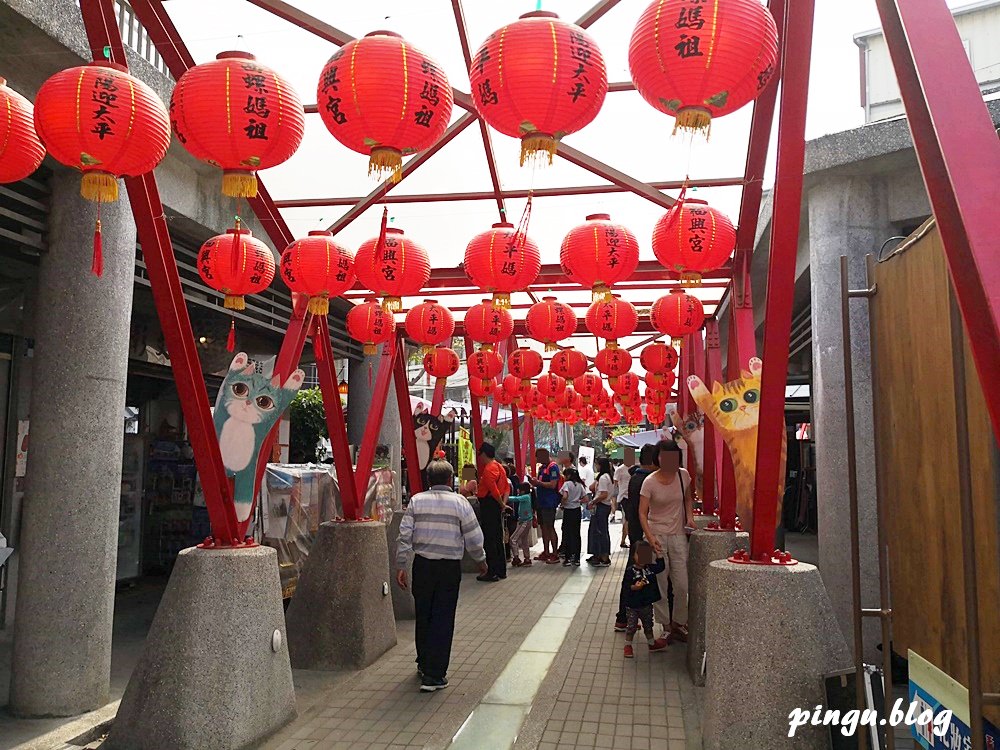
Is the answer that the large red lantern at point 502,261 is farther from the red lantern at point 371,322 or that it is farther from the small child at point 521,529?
the small child at point 521,529

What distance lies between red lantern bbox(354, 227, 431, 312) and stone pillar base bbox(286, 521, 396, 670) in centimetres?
233

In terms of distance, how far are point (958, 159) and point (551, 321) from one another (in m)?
7.45

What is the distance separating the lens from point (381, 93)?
4.18 m

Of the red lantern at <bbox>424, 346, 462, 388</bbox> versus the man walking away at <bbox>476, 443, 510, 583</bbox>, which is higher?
the red lantern at <bbox>424, 346, 462, 388</bbox>

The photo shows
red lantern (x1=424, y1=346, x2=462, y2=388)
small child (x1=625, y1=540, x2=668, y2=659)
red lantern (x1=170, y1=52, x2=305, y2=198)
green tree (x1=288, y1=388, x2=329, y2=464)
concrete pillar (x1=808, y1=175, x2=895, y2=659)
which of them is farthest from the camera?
green tree (x1=288, y1=388, x2=329, y2=464)

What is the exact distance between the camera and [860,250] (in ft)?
24.4

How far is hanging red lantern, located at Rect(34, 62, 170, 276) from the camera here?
4094mm

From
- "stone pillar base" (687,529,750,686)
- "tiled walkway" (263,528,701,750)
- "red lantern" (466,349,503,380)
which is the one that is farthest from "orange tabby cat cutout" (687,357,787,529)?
"red lantern" (466,349,503,380)

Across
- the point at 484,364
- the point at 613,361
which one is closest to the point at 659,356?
the point at 613,361

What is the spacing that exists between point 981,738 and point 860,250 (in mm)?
6087

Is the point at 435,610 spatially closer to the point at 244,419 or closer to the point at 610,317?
the point at 244,419

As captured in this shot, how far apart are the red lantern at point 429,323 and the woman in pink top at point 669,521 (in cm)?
310

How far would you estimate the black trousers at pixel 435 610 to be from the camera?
6.36 m

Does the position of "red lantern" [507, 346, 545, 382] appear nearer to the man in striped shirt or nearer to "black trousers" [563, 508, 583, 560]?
"black trousers" [563, 508, 583, 560]
